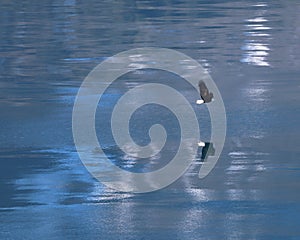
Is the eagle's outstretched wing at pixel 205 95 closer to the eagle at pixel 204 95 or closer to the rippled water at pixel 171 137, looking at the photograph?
the eagle at pixel 204 95

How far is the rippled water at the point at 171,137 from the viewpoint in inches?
341

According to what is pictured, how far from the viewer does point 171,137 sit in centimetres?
1167

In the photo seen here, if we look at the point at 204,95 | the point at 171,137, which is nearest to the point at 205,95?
the point at 204,95

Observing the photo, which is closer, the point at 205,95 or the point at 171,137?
the point at 171,137

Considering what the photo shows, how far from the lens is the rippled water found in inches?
341

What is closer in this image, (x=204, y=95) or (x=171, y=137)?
(x=171, y=137)

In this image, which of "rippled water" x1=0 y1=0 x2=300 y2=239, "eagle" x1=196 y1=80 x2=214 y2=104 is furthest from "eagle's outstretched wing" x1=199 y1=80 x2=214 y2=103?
"rippled water" x1=0 y1=0 x2=300 y2=239

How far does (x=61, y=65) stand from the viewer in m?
16.6

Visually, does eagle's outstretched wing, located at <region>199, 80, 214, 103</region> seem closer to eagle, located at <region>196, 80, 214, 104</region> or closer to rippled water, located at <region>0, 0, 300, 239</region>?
eagle, located at <region>196, 80, 214, 104</region>

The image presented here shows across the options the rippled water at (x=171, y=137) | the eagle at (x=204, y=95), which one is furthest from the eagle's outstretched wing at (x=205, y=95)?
the rippled water at (x=171, y=137)

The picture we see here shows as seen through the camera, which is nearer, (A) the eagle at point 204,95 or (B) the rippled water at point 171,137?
(B) the rippled water at point 171,137

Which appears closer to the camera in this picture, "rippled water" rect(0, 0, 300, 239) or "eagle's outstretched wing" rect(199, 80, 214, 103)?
"rippled water" rect(0, 0, 300, 239)

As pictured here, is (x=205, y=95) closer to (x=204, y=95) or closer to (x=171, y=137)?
(x=204, y=95)

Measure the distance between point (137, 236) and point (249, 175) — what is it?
2.17 m
